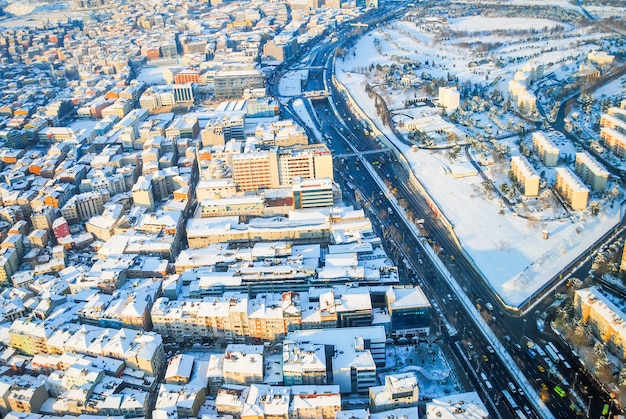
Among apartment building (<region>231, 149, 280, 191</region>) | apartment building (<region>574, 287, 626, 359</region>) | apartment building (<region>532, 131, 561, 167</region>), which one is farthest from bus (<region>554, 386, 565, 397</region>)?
apartment building (<region>532, 131, 561, 167</region>)

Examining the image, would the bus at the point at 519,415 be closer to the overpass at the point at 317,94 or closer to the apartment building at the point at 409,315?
the apartment building at the point at 409,315

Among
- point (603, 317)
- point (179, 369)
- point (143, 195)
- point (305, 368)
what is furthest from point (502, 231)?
point (143, 195)

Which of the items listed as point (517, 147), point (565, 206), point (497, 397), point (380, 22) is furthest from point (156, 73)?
point (497, 397)

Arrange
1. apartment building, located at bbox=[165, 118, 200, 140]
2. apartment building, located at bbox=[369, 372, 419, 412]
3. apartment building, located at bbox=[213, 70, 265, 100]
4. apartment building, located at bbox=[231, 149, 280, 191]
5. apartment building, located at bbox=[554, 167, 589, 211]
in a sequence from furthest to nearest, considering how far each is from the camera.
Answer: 1. apartment building, located at bbox=[213, 70, 265, 100]
2. apartment building, located at bbox=[165, 118, 200, 140]
3. apartment building, located at bbox=[231, 149, 280, 191]
4. apartment building, located at bbox=[554, 167, 589, 211]
5. apartment building, located at bbox=[369, 372, 419, 412]

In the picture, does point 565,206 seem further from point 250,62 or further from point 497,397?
point 250,62

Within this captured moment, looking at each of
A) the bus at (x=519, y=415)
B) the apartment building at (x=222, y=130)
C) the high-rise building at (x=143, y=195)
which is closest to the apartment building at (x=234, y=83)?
the apartment building at (x=222, y=130)

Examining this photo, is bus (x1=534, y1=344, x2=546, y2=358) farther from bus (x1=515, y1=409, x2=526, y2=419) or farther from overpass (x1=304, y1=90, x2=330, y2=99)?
overpass (x1=304, y1=90, x2=330, y2=99)

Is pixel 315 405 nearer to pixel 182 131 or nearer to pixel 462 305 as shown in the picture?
pixel 462 305
